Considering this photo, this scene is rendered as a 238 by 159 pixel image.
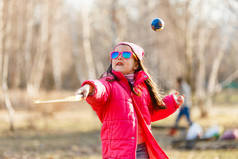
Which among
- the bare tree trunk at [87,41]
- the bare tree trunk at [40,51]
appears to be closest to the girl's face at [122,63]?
the bare tree trunk at [87,41]

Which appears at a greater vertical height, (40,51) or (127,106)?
(127,106)

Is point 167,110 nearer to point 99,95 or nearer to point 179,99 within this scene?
point 179,99

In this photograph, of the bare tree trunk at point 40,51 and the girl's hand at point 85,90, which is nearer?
the girl's hand at point 85,90

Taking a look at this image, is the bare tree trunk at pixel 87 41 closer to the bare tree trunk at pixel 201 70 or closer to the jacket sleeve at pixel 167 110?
the bare tree trunk at pixel 201 70

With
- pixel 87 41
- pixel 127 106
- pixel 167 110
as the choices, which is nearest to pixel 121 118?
pixel 127 106

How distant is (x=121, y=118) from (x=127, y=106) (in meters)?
0.13

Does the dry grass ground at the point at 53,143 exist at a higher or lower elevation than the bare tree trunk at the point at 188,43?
lower

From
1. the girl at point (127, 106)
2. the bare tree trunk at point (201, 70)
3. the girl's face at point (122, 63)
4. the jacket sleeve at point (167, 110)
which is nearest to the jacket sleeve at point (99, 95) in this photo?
the girl at point (127, 106)

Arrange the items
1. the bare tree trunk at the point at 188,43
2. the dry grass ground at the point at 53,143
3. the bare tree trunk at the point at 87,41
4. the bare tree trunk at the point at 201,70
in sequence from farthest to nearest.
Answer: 1. the bare tree trunk at the point at 87,41
2. the bare tree trunk at the point at 201,70
3. the bare tree trunk at the point at 188,43
4. the dry grass ground at the point at 53,143

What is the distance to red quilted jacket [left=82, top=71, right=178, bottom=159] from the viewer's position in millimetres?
3213

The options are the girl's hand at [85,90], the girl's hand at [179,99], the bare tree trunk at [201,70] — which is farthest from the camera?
the bare tree trunk at [201,70]

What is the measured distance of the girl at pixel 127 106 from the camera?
10.6 ft

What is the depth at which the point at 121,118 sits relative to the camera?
328 cm

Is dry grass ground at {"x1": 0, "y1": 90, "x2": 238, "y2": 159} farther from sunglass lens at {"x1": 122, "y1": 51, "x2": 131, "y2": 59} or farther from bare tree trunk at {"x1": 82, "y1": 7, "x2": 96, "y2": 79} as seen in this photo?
sunglass lens at {"x1": 122, "y1": 51, "x2": 131, "y2": 59}
